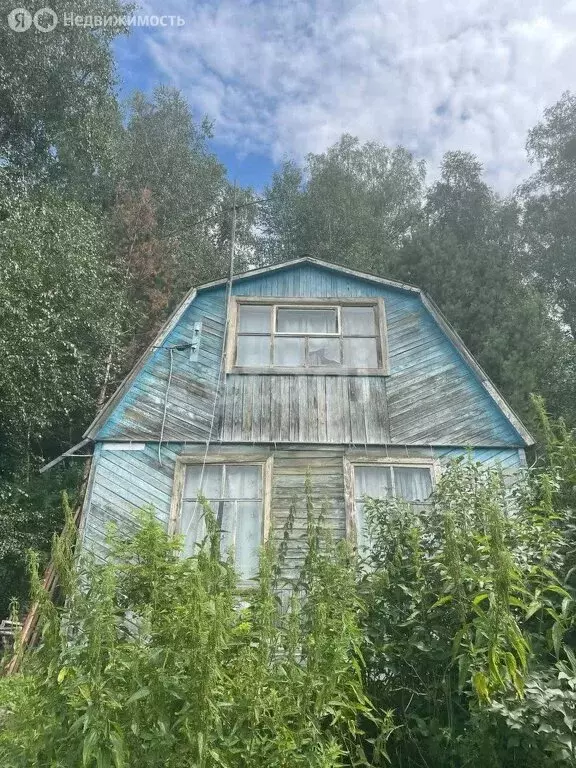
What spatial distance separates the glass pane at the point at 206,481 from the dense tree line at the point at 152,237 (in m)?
4.84

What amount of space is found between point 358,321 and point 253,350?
6.11ft

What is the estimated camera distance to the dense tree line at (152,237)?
48.5ft

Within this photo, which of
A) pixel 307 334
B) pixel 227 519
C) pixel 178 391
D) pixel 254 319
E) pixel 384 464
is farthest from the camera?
pixel 254 319

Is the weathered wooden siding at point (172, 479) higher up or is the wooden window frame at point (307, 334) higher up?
the wooden window frame at point (307, 334)

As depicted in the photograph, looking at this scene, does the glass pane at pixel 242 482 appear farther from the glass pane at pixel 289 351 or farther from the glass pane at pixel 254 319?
the glass pane at pixel 254 319

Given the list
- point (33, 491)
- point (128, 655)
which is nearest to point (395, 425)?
point (128, 655)

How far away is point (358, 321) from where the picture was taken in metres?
10.6

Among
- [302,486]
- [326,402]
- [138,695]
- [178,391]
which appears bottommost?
[138,695]

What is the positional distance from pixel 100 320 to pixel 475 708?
1625 cm

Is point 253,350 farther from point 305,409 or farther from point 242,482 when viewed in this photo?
point 242,482

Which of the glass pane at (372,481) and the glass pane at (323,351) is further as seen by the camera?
the glass pane at (323,351)

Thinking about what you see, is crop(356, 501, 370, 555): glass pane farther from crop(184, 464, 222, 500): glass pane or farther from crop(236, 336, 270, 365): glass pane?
crop(236, 336, 270, 365): glass pane

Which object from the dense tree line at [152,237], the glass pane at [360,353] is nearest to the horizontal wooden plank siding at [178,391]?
Result: the glass pane at [360,353]

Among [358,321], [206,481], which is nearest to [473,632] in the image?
[206,481]
